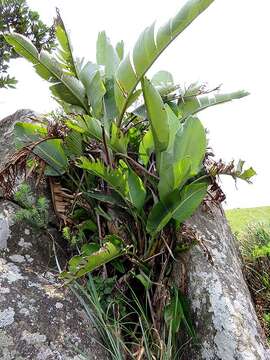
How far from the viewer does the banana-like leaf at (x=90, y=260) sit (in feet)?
7.96

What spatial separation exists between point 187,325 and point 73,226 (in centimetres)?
102

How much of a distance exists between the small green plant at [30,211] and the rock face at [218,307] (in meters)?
0.99

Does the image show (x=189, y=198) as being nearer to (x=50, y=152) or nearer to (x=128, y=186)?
(x=128, y=186)

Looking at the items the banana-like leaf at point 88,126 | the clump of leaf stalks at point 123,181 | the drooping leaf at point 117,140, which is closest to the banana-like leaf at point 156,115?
the clump of leaf stalks at point 123,181

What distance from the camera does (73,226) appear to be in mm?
3012

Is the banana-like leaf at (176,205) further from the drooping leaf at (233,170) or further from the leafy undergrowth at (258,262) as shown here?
the leafy undergrowth at (258,262)

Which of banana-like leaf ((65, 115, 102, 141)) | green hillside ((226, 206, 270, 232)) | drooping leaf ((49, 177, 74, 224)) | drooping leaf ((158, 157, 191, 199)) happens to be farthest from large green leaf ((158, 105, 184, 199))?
green hillside ((226, 206, 270, 232))

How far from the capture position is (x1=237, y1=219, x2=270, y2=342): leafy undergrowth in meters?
4.88

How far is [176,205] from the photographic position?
2732mm

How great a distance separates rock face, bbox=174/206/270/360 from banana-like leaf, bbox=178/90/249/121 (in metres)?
0.93

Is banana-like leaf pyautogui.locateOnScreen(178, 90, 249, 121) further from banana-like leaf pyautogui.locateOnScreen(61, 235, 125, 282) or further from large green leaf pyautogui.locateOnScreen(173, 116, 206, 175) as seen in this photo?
banana-like leaf pyautogui.locateOnScreen(61, 235, 125, 282)

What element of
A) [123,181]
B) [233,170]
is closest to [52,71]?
[123,181]

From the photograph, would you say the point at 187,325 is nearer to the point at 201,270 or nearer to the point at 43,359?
the point at 201,270

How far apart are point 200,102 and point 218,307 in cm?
164
